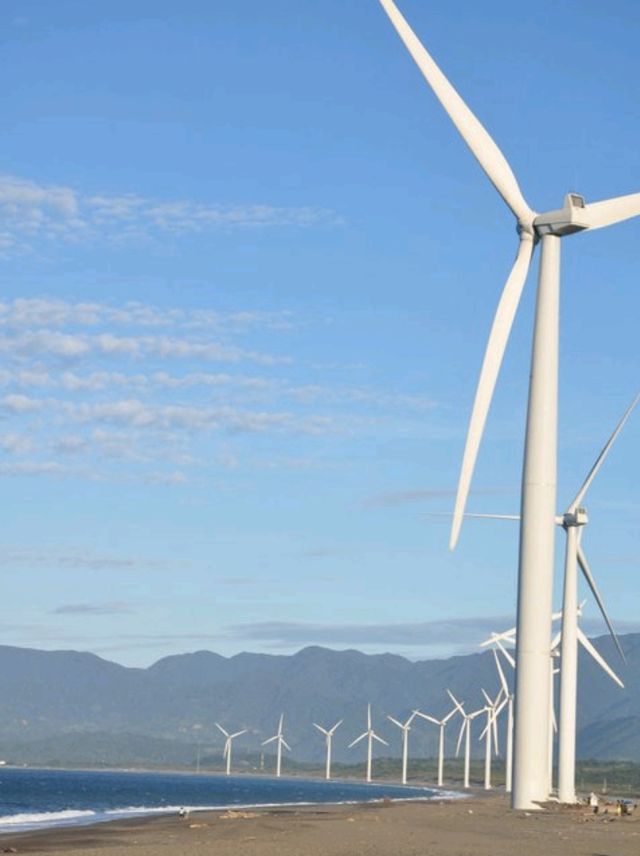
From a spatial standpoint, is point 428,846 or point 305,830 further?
point 305,830

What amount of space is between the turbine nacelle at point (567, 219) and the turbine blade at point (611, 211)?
139 millimetres

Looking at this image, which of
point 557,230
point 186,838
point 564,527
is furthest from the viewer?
point 564,527

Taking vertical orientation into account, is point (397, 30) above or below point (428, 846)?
above

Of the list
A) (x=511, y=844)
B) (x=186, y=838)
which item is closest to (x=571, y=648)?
(x=186, y=838)

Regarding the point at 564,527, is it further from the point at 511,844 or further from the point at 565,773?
the point at 511,844

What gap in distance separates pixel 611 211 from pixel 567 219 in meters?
1.77

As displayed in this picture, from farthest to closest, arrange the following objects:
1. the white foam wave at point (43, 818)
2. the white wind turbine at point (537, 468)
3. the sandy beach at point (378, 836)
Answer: the white foam wave at point (43, 818) → the sandy beach at point (378, 836) → the white wind turbine at point (537, 468)

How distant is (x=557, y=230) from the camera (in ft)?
125

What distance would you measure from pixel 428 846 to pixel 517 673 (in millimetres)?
6206

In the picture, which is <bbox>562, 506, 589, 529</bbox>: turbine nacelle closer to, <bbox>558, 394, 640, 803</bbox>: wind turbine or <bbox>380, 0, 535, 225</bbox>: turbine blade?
<bbox>558, 394, 640, 803</bbox>: wind turbine

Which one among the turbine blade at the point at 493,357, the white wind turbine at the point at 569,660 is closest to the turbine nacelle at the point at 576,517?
the white wind turbine at the point at 569,660

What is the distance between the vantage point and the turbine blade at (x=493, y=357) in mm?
38469

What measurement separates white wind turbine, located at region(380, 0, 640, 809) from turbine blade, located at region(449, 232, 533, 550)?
0.03 m

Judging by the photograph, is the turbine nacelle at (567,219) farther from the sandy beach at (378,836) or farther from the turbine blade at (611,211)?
the sandy beach at (378,836)
